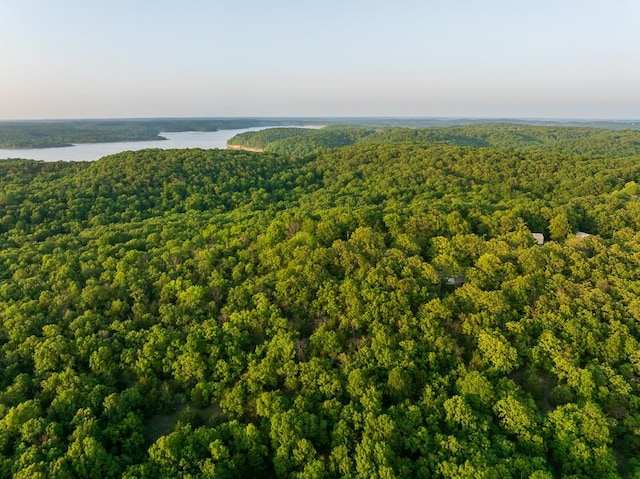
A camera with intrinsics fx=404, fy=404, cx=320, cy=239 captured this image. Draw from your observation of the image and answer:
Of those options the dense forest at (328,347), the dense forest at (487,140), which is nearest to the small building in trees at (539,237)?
the dense forest at (328,347)

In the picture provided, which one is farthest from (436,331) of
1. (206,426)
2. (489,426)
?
(206,426)

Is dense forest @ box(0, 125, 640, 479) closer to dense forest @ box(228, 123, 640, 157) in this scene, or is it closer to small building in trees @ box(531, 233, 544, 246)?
small building in trees @ box(531, 233, 544, 246)

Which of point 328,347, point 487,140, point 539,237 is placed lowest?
point 328,347

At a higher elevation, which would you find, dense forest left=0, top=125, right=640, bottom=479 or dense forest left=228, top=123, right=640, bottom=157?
dense forest left=228, top=123, right=640, bottom=157

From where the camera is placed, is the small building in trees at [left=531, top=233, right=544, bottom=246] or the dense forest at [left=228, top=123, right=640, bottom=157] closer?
the small building in trees at [left=531, top=233, right=544, bottom=246]

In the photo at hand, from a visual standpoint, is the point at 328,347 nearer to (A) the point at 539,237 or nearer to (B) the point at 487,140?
(A) the point at 539,237

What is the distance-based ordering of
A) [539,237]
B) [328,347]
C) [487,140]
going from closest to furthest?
[328,347] → [539,237] → [487,140]

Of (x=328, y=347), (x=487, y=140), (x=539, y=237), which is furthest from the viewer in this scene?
(x=487, y=140)

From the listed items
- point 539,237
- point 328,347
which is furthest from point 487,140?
point 328,347

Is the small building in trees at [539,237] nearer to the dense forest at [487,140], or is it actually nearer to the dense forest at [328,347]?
the dense forest at [328,347]

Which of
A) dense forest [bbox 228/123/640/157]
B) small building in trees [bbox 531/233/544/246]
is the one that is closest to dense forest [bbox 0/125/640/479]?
small building in trees [bbox 531/233/544/246]
